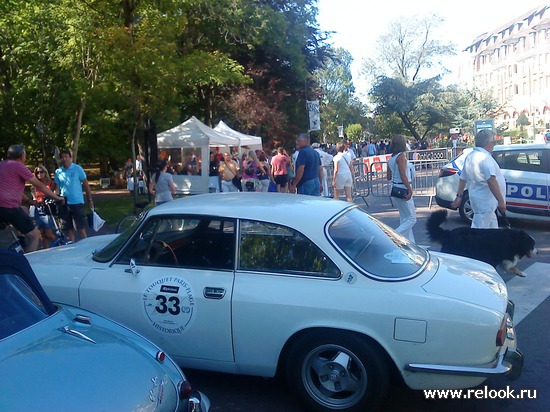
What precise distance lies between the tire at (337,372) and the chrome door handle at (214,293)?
0.64m

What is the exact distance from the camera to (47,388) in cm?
266

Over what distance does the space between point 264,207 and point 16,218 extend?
4.77 meters

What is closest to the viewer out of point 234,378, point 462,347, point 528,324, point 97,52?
point 462,347

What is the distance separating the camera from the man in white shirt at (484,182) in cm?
749

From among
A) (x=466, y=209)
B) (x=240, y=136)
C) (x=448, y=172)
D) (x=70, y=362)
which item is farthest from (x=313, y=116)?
(x=70, y=362)

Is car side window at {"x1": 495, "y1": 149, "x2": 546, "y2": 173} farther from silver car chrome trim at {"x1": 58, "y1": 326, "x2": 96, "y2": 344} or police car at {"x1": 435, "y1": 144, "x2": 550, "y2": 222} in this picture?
silver car chrome trim at {"x1": 58, "y1": 326, "x2": 96, "y2": 344}

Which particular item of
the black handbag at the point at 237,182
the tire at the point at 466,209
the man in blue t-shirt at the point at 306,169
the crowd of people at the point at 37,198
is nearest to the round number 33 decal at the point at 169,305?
the crowd of people at the point at 37,198

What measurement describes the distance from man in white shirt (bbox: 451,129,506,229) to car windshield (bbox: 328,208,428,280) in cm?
301

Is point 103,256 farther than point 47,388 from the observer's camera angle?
Yes

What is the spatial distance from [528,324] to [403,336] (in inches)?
111

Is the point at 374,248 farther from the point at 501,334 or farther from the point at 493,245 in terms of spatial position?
the point at 493,245

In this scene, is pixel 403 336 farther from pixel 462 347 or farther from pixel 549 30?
pixel 549 30

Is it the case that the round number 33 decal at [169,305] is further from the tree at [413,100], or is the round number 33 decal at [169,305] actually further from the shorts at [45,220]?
the tree at [413,100]

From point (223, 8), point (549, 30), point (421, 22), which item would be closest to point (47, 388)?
point (223, 8)
